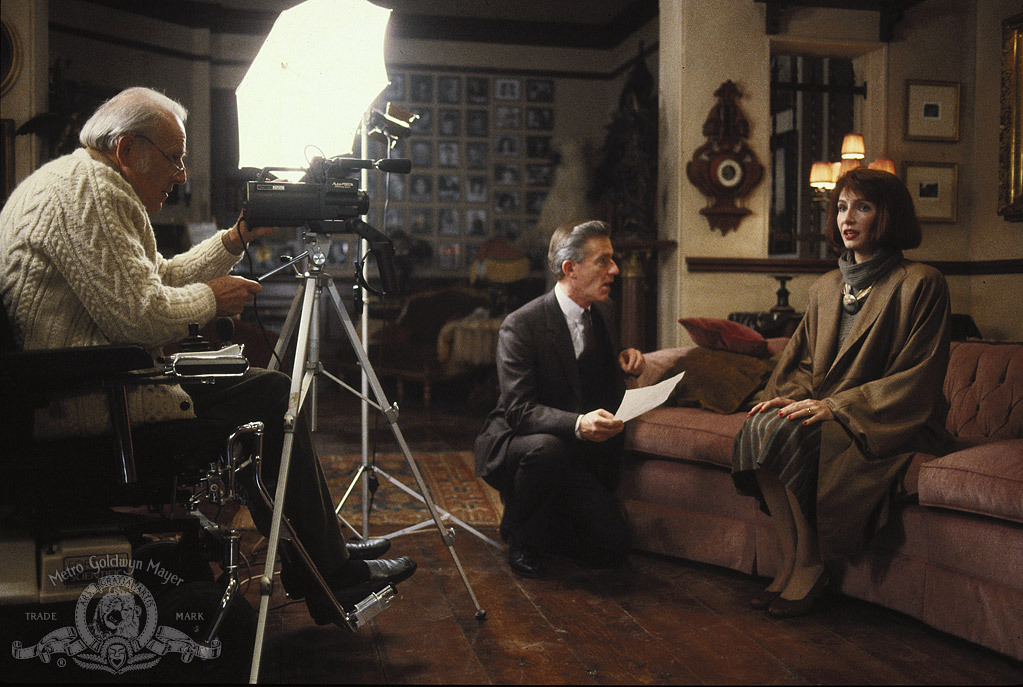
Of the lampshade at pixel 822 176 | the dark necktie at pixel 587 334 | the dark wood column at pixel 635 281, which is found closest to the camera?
the dark necktie at pixel 587 334

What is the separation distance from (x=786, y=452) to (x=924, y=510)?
1.23 ft

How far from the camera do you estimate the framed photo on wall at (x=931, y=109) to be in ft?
15.8

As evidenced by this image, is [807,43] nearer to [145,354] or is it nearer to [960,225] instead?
[960,225]

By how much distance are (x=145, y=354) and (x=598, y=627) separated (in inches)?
52.0

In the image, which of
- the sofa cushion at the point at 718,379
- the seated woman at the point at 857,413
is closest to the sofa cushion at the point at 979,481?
the seated woman at the point at 857,413

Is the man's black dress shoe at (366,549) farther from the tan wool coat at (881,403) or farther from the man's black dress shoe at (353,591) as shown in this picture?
the tan wool coat at (881,403)

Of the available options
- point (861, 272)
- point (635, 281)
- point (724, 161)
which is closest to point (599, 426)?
point (861, 272)

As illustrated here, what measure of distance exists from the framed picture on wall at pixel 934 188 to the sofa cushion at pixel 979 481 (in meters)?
3.00

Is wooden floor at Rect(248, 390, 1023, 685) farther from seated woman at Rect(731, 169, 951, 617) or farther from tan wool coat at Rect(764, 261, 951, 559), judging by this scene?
tan wool coat at Rect(764, 261, 951, 559)

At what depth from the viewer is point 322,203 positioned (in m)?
2.00

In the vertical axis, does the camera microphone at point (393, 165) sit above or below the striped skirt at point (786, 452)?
above

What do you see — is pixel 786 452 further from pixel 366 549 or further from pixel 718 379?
pixel 366 549

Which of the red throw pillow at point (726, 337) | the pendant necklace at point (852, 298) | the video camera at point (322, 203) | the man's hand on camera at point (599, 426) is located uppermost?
the video camera at point (322, 203)

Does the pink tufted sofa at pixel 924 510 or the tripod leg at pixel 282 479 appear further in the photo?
the pink tufted sofa at pixel 924 510
